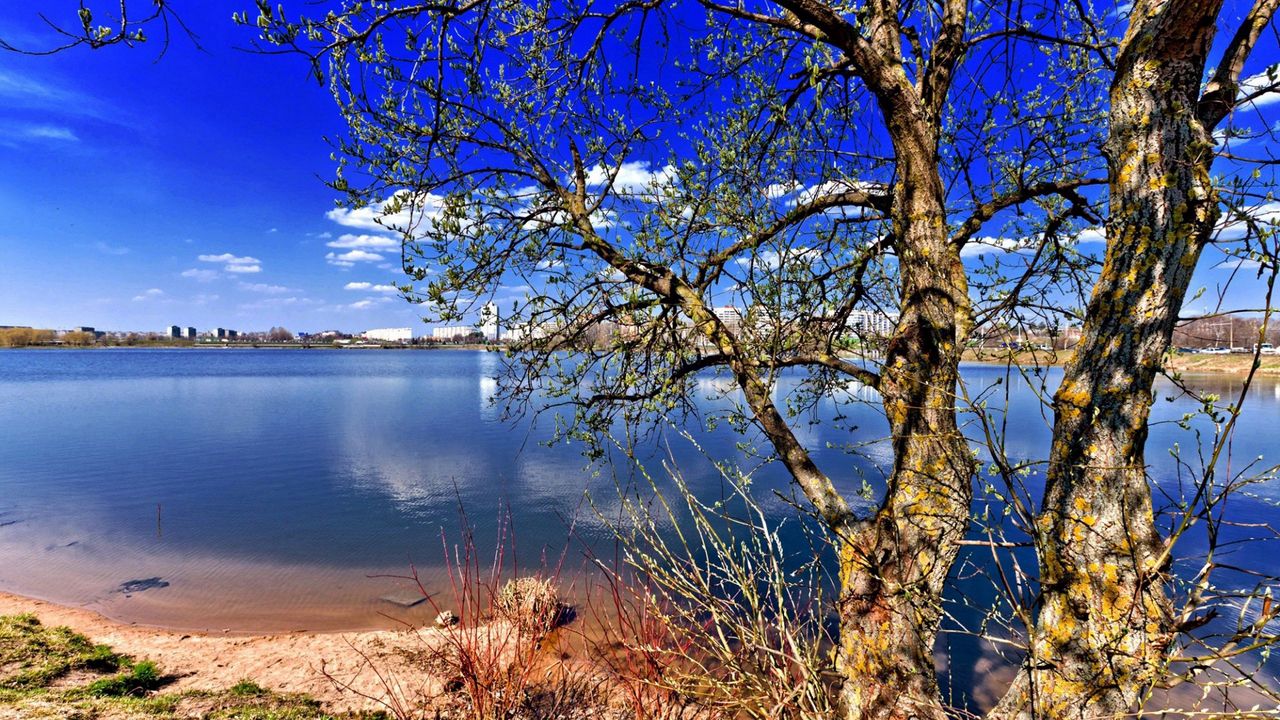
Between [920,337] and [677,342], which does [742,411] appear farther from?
[920,337]

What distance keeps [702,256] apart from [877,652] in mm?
3072

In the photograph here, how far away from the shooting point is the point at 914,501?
3.52 metres

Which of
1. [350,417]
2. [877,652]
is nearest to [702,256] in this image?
[877,652]

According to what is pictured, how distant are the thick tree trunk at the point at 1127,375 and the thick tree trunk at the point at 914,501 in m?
0.57

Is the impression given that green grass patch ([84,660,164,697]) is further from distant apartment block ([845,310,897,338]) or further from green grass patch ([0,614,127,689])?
distant apartment block ([845,310,897,338])

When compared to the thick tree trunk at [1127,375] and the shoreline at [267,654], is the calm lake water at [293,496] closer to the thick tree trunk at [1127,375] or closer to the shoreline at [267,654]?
the shoreline at [267,654]

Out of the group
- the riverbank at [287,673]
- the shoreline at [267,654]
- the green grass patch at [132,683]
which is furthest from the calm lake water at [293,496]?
the green grass patch at [132,683]

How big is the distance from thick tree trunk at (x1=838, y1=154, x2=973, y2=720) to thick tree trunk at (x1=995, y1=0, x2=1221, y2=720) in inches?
22.3

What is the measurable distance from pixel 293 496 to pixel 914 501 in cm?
1804

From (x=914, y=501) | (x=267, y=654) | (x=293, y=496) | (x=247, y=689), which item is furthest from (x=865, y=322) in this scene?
(x=293, y=496)

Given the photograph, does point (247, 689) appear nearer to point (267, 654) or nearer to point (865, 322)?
point (267, 654)

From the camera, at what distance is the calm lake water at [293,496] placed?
428 inches

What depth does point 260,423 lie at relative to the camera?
28938 mm

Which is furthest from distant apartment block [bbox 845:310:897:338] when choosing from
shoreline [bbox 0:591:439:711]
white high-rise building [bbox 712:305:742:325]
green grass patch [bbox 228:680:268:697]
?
green grass patch [bbox 228:680:268:697]
